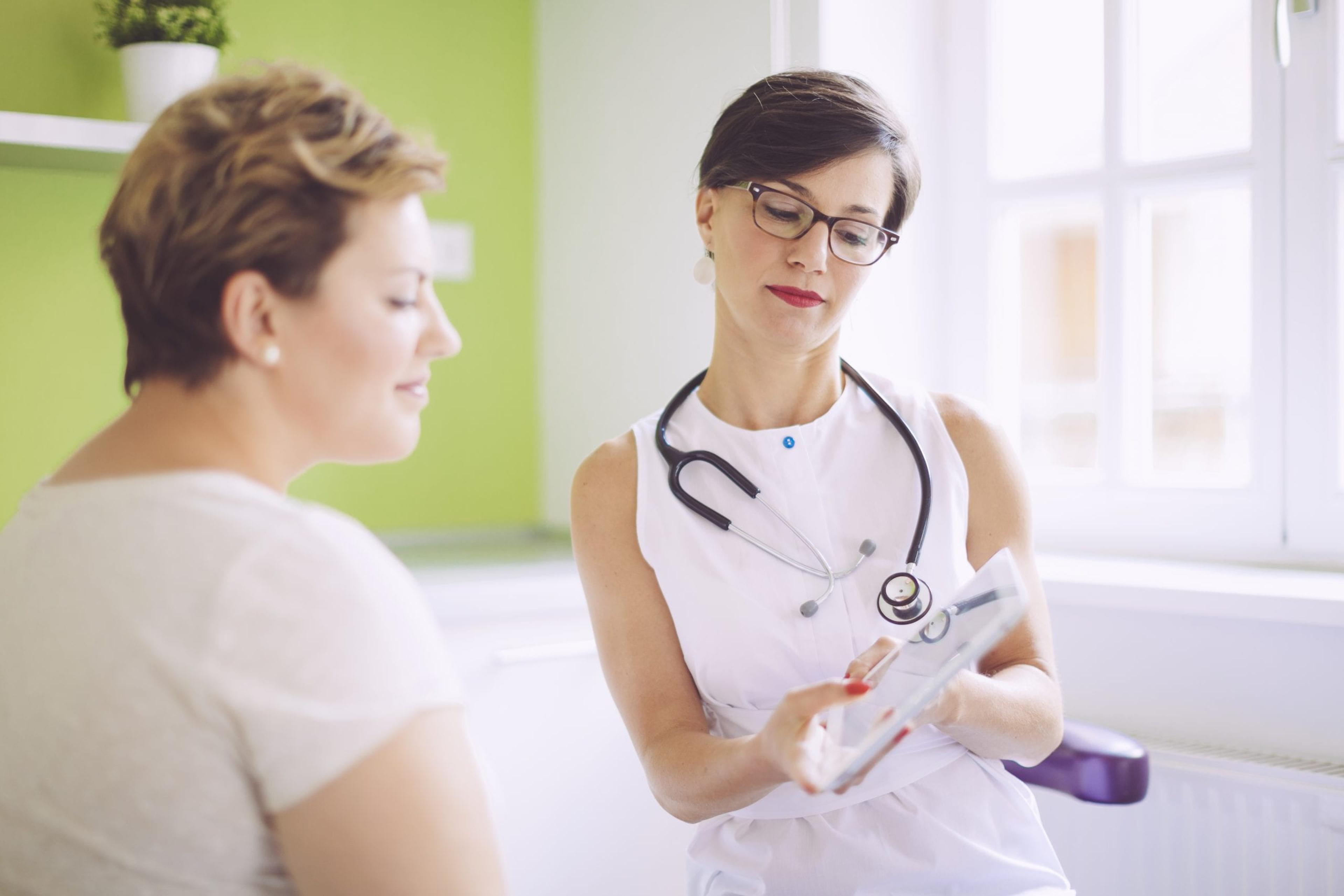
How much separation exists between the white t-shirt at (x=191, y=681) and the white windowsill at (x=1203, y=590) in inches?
51.3

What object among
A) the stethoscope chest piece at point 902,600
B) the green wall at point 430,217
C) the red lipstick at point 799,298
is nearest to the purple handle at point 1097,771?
the stethoscope chest piece at point 902,600

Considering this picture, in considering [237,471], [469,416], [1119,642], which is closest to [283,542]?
[237,471]

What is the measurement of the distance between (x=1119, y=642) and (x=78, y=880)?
153 centimetres

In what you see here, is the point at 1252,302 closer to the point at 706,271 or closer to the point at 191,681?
the point at 706,271

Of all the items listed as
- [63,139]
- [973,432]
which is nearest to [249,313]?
[973,432]

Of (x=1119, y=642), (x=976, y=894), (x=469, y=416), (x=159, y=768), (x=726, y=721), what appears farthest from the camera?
(x=469, y=416)

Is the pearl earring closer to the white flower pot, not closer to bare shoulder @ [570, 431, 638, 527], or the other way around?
bare shoulder @ [570, 431, 638, 527]

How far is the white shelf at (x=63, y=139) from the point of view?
5.69 feet

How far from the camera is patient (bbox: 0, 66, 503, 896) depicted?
0.64 meters

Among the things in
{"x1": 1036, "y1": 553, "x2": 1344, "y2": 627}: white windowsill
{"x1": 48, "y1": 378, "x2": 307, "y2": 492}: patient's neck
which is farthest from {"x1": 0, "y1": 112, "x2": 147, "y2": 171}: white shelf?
{"x1": 1036, "y1": 553, "x2": 1344, "y2": 627}: white windowsill

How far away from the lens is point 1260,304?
6.04ft

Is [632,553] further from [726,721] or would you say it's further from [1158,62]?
[1158,62]

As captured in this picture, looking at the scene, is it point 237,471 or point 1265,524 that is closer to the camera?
point 237,471

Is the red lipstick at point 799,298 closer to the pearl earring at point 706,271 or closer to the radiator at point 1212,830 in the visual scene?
the pearl earring at point 706,271
